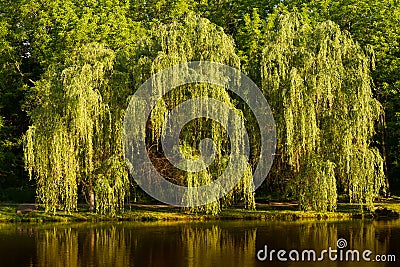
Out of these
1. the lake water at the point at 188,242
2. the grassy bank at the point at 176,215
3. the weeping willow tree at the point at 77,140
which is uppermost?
the weeping willow tree at the point at 77,140

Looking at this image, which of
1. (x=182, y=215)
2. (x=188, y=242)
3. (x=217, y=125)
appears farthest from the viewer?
(x=182, y=215)

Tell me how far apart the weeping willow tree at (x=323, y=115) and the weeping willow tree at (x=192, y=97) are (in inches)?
77.3

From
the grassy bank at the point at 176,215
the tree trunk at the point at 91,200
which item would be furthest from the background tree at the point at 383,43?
the tree trunk at the point at 91,200

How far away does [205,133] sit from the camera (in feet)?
84.0

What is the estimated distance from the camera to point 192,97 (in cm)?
2525

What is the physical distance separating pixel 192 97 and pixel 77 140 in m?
4.82

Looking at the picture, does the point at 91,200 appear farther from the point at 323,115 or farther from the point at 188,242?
the point at 323,115

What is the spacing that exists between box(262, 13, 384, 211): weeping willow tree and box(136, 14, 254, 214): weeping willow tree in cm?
196

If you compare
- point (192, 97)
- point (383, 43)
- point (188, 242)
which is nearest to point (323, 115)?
point (192, 97)

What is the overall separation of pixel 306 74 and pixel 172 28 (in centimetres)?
582

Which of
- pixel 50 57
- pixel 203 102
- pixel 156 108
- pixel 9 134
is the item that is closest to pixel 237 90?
pixel 203 102

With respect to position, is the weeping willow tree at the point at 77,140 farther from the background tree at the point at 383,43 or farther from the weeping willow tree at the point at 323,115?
the background tree at the point at 383,43

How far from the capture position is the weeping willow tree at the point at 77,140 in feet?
80.2

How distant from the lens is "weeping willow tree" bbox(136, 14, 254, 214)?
24.8 metres
